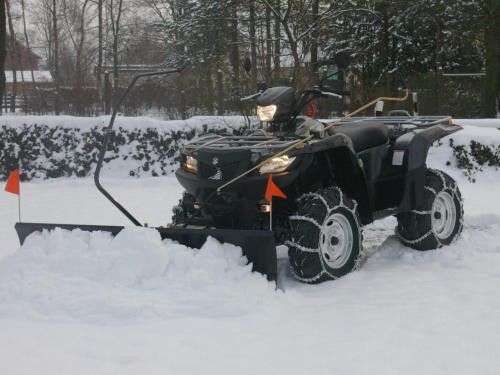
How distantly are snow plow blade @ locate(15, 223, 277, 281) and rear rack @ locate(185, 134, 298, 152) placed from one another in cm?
62

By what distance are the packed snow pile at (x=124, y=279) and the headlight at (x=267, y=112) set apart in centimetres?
115

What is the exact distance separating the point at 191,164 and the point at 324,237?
3.68 feet

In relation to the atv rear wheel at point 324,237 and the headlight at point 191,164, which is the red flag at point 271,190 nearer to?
the atv rear wheel at point 324,237

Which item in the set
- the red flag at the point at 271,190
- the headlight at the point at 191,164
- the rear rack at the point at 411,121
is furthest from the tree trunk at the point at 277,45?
the red flag at the point at 271,190

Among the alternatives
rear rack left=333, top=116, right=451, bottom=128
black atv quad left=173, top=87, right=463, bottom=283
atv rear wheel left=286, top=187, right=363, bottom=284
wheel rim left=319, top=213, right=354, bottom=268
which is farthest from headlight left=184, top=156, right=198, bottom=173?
rear rack left=333, top=116, right=451, bottom=128

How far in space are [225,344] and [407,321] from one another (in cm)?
111

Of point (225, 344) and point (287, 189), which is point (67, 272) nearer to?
point (225, 344)

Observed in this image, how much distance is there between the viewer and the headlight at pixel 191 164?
4730mm

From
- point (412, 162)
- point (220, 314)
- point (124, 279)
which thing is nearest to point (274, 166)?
point (220, 314)

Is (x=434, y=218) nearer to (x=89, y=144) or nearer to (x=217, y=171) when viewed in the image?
(x=217, y=171)

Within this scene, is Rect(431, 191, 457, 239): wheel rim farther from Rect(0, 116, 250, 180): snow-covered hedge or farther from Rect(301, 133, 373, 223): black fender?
Rect(0, 116, 250, 180): snow-covered hedge

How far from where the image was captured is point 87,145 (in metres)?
11.2

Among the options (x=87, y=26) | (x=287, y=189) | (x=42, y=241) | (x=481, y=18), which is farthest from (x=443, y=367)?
(x=87, y=26)

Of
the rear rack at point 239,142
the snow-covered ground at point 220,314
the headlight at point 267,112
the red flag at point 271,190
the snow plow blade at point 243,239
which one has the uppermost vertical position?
the headlight at point 267,112
